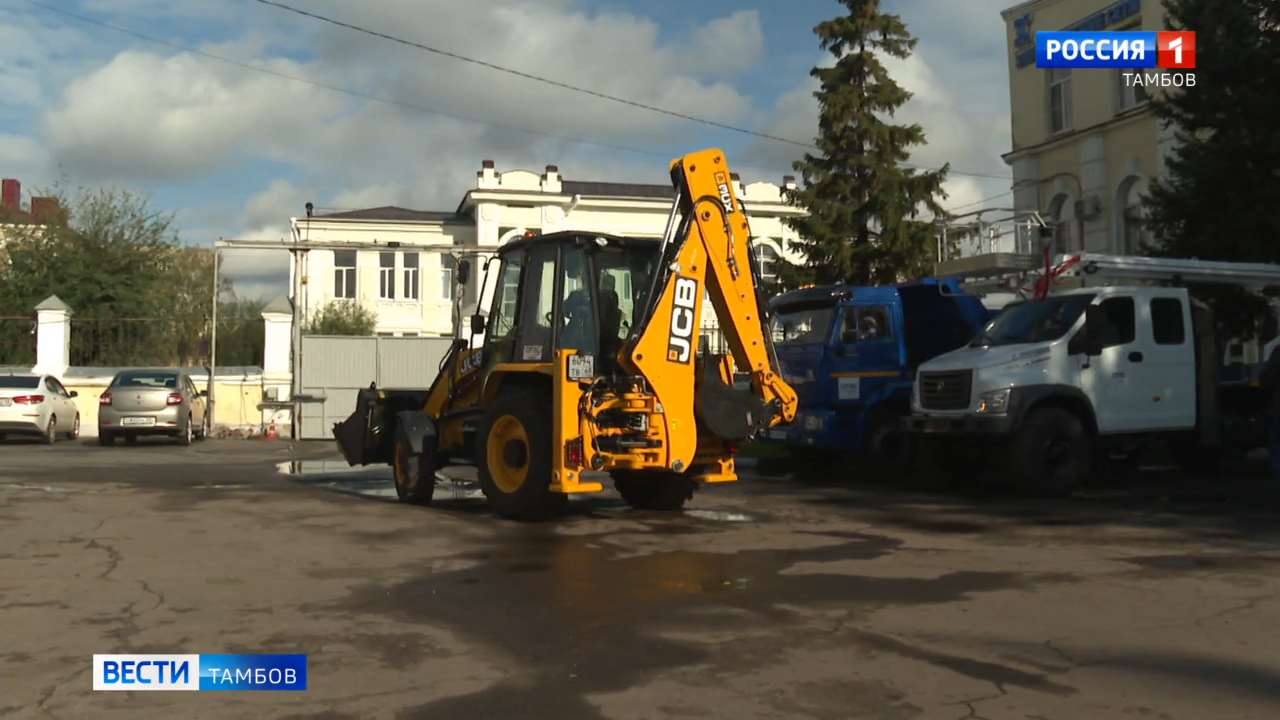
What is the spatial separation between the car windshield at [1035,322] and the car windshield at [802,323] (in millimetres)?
2019

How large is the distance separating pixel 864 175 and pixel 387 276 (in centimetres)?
2967

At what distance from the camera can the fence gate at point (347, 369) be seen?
2769cm

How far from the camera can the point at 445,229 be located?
172 ft

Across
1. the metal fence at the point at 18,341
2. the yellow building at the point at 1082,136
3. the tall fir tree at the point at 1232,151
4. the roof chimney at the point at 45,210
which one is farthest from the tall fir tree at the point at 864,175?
the roof chimney at the point at 45,210

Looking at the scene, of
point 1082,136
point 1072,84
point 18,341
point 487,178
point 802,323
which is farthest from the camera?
point 487,178

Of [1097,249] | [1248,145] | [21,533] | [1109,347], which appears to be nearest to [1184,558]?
[1109,347]

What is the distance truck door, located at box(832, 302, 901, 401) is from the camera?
1472 cm

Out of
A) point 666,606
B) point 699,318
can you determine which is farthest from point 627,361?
point 666,606

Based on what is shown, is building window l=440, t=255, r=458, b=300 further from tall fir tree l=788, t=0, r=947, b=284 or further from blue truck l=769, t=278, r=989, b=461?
blue truck l=769, t=278, r=989, b=461

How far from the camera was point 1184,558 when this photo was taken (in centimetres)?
853

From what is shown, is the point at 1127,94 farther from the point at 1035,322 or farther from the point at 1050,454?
the point at 1050,454

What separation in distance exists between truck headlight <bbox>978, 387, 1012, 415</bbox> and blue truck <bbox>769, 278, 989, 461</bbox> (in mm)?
1913

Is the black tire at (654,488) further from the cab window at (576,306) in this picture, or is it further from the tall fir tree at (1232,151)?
the tall fir tree at (1232,151)

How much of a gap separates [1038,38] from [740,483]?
1613cm
